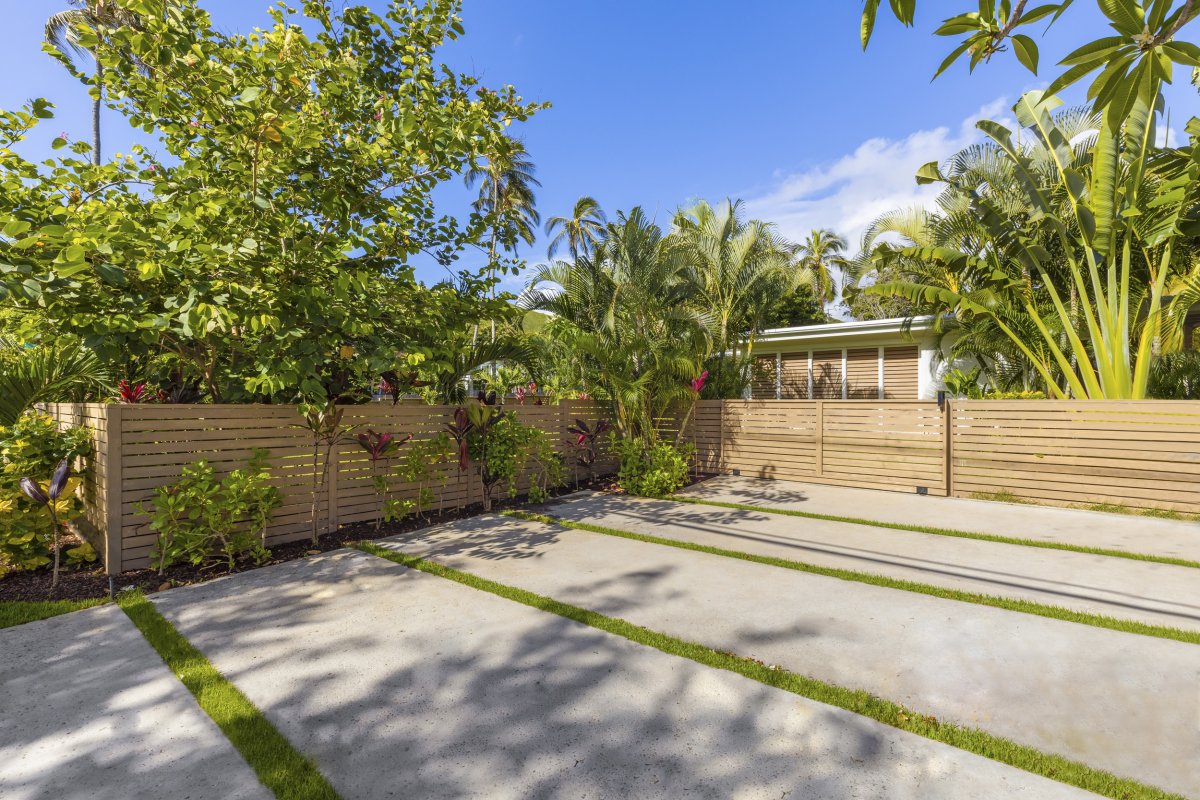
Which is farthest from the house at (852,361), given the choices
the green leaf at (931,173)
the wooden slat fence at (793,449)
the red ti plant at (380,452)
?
the red ti plant at (380,452)

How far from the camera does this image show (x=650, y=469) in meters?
7.72

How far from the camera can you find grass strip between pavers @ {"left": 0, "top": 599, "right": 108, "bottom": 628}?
3320 millimetres

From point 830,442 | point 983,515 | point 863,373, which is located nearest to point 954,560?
point 983,515

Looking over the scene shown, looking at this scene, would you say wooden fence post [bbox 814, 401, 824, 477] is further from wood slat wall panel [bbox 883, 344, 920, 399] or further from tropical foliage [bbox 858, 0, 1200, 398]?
wood slat wall panel [bbox 883, 344, 920, 399]

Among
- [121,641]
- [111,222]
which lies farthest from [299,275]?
[121,641]

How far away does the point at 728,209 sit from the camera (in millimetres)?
10758

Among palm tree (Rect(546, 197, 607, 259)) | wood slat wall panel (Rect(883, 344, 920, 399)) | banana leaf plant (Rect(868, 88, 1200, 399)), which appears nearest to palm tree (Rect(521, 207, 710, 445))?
banana leaf plant (Rect(868, 88, 1200, 399))

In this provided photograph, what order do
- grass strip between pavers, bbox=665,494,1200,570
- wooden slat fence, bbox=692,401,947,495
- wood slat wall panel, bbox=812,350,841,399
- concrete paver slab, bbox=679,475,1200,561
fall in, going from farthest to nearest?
wood slat wall panel, bbox=812,350,841,399
wooden slat fence, bbox=692,401,947,495
concrete paver slab, bbox=679,475,1200,561
grass strip between pavers, bbox=665,494,1200,570

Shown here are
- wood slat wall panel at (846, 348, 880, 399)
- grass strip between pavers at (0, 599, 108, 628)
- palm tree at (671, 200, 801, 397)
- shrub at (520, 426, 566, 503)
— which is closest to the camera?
grass strip between pavers at (0, 599, 108, 628)

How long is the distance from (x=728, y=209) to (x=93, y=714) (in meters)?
11.1

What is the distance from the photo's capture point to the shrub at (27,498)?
3881mm

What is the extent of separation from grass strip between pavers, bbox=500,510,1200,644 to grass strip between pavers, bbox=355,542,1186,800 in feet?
5.43

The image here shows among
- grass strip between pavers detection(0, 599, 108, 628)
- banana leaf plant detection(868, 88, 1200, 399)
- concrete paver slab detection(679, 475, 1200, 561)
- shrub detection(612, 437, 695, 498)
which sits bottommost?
concrete paver slab detection(679, 475, 1200, 561)

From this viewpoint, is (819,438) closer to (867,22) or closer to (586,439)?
(586,439)
